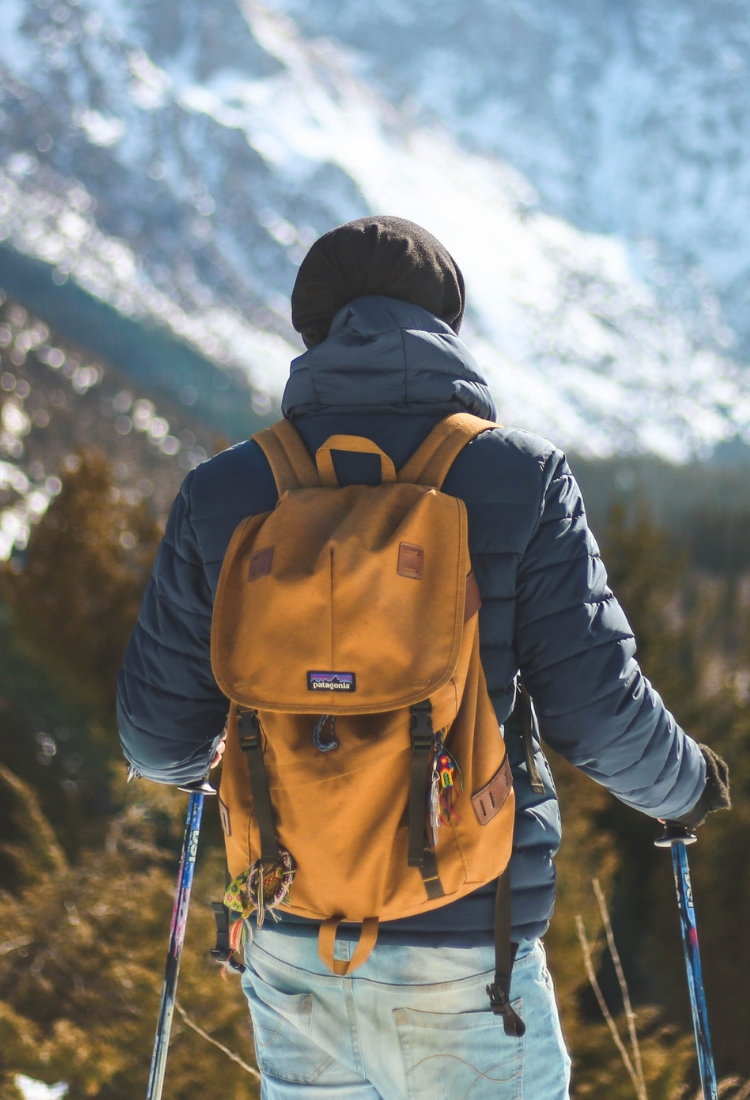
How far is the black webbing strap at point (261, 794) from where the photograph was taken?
1.28m

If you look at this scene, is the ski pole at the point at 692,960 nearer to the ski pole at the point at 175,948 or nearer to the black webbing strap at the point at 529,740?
the black webbing strap at the point at 529,740

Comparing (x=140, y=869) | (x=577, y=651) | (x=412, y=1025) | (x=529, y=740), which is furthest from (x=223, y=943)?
(x=140, y=869)

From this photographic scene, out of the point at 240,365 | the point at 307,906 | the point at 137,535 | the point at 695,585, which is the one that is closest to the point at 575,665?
the point at 307,906

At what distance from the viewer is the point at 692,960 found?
6.13 ft

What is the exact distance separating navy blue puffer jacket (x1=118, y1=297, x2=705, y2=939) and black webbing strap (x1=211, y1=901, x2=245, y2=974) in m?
0.31

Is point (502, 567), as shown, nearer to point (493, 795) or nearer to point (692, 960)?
point (493, 795)

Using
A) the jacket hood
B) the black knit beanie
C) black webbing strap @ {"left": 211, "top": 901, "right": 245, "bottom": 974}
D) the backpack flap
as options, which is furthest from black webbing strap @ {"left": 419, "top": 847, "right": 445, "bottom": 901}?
the black knit beanie

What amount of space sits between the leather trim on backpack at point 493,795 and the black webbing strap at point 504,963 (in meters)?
0.11

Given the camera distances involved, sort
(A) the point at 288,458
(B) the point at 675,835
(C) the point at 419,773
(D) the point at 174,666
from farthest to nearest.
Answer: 1. (B) the point at 675,835
2. (D) the point at 174,666
3. (A) the point at 288,458
4. (C) the point at 419,773

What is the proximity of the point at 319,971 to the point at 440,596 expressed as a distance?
1.87 ft

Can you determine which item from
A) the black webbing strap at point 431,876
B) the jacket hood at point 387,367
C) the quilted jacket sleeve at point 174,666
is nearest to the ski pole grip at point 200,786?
the quilted jacket sleeve at point 174,666

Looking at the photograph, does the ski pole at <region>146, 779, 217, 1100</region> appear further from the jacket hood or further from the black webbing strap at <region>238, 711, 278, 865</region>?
the jacket hood

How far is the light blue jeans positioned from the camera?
51.2 inches

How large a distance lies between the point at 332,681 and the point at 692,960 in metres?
1.13
